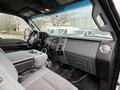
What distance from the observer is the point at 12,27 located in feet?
9.99

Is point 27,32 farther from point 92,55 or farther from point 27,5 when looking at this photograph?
point 92,55

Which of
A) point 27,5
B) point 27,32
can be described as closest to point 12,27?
point 27,32

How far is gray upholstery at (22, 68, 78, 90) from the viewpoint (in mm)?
1204

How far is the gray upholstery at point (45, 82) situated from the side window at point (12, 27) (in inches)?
73.5

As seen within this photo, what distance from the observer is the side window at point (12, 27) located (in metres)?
2.90

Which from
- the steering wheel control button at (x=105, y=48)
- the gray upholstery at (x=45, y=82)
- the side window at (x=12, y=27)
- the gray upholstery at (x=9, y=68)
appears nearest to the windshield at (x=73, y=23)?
the steering wheel control button at (x=105, y=48)

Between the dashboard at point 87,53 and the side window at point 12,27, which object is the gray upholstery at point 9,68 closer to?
the dashboard at point 87,53

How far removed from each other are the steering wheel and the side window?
0.26 meters

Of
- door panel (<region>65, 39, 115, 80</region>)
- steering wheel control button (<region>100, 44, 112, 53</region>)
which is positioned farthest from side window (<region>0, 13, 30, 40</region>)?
steering wheel control button (<region>100, 44, 112, 53</region>)

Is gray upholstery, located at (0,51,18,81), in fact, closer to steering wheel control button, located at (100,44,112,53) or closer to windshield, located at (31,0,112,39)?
steering wheel control button, located at (100,44,112,53)

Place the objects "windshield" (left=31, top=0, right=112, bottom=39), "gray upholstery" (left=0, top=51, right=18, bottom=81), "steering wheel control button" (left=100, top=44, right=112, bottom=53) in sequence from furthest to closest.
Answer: "windshield" (left=31, top=0, right=112, bottom=39), "steering wheel control button" (left=100, top=44, right=112, bottom=53), "gray upholstery" (left=0, top=51, right=18, bottom=81)

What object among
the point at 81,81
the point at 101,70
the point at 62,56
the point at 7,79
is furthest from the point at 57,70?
the point at 7,79

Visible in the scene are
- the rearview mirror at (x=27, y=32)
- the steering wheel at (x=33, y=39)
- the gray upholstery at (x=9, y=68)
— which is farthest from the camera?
the rearview mirror at (x=27, y=32)

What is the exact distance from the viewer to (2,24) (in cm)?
289
